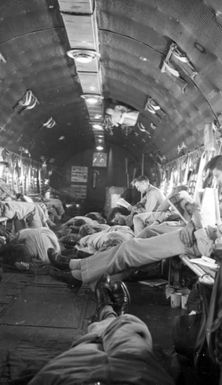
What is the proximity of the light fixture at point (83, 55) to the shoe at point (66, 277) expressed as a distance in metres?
3.67

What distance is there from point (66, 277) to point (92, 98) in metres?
6.18

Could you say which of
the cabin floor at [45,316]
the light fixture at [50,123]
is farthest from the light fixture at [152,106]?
the cabin floor at [45,316]

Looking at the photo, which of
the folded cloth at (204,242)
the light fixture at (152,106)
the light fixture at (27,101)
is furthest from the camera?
the light fixture at (152,106)

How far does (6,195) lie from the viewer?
9.83m

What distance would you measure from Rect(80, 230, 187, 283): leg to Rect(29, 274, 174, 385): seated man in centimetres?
227

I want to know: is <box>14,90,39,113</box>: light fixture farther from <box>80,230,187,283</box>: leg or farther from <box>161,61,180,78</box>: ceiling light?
<box>80,230,187,283</box>: leg

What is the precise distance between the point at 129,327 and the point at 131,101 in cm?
860

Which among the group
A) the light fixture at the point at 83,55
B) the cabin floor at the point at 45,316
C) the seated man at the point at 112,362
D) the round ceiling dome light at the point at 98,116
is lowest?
the cabin floor at the point at 45,316

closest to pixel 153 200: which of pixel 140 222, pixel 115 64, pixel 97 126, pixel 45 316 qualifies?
pixel 140 222

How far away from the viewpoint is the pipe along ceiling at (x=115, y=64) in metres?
5.14

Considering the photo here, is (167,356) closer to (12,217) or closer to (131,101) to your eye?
(12,217)

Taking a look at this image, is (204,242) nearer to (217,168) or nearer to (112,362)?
(217,168)

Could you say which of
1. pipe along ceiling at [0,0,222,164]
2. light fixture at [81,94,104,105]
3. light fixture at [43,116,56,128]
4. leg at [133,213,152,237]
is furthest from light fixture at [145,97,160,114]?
light fixture at [43,116,56,128]

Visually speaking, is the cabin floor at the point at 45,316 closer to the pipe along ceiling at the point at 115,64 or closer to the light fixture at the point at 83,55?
the pipe along ceiling at the point at 115,64
